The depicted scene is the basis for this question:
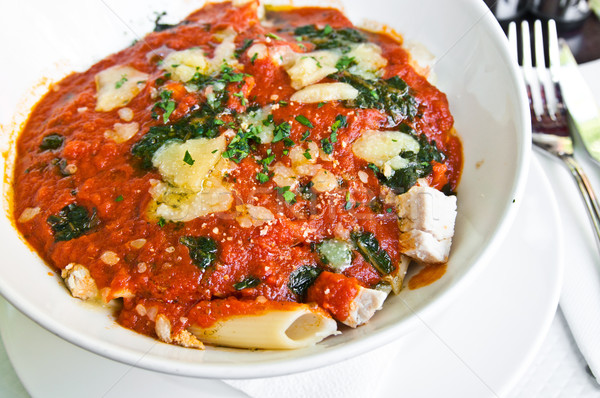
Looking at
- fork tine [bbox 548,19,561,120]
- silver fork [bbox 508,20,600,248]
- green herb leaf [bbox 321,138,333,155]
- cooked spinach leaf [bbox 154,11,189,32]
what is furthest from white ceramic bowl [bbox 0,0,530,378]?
fork tine [bbox 548,19,561,120]

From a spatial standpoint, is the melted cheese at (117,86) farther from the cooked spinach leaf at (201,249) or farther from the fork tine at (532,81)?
the fork tine at (532,81)

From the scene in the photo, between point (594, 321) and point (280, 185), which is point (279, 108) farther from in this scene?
point (594, 321)

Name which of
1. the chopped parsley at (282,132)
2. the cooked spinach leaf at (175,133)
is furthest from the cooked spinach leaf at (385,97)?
the cooked spinach leaf at (175,133)

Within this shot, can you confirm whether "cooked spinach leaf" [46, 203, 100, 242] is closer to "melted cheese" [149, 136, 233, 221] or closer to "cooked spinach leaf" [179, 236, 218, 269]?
"melted cheese" [149, 136, 233, 221]

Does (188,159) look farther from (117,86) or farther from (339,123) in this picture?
(117,86)

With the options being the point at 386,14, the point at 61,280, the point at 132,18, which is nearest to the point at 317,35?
the point at 386,14

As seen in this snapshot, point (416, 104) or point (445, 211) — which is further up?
point (416, 104)
